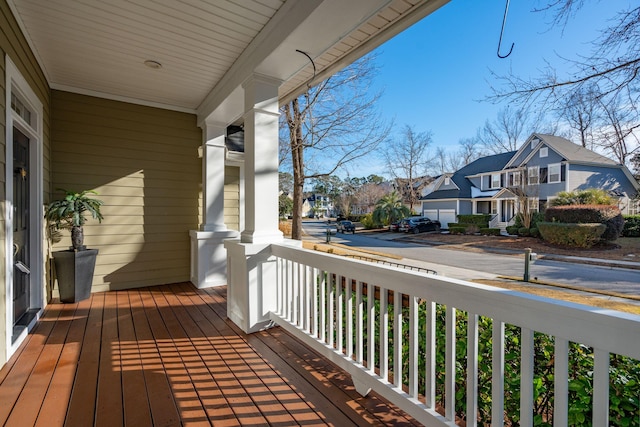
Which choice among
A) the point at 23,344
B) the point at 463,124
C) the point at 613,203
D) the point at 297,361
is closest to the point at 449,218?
the point at 463,124

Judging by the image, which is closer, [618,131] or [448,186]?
[618,131]

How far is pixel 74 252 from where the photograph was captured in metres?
3.75

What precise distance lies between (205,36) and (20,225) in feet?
8.17

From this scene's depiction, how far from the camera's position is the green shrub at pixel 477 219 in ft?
12.9

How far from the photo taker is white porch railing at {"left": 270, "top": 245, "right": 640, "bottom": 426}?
998 mm

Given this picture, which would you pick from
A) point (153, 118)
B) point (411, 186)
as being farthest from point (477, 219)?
point (153, 118)

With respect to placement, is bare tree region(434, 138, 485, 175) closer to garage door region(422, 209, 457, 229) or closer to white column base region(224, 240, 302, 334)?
garage door region(422, 209, 457, 229)

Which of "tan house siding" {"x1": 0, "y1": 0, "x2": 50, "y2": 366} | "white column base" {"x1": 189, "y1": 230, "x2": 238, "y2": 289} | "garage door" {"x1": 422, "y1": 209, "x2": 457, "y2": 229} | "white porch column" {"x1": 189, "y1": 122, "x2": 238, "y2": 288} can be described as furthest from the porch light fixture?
"garage door" {"x1": 422, "y1": 209, "x2": 457, "y2": 229}

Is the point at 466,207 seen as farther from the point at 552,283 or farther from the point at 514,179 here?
the point at 552,283

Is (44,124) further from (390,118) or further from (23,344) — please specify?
(390,118)

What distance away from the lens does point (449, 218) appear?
5141 mm

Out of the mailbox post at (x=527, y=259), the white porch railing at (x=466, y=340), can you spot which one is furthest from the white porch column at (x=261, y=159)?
the mailbox post at (x=527, y=259)

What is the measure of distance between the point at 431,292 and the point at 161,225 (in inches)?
166

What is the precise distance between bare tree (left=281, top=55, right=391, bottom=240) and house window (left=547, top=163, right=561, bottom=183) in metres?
4.96
